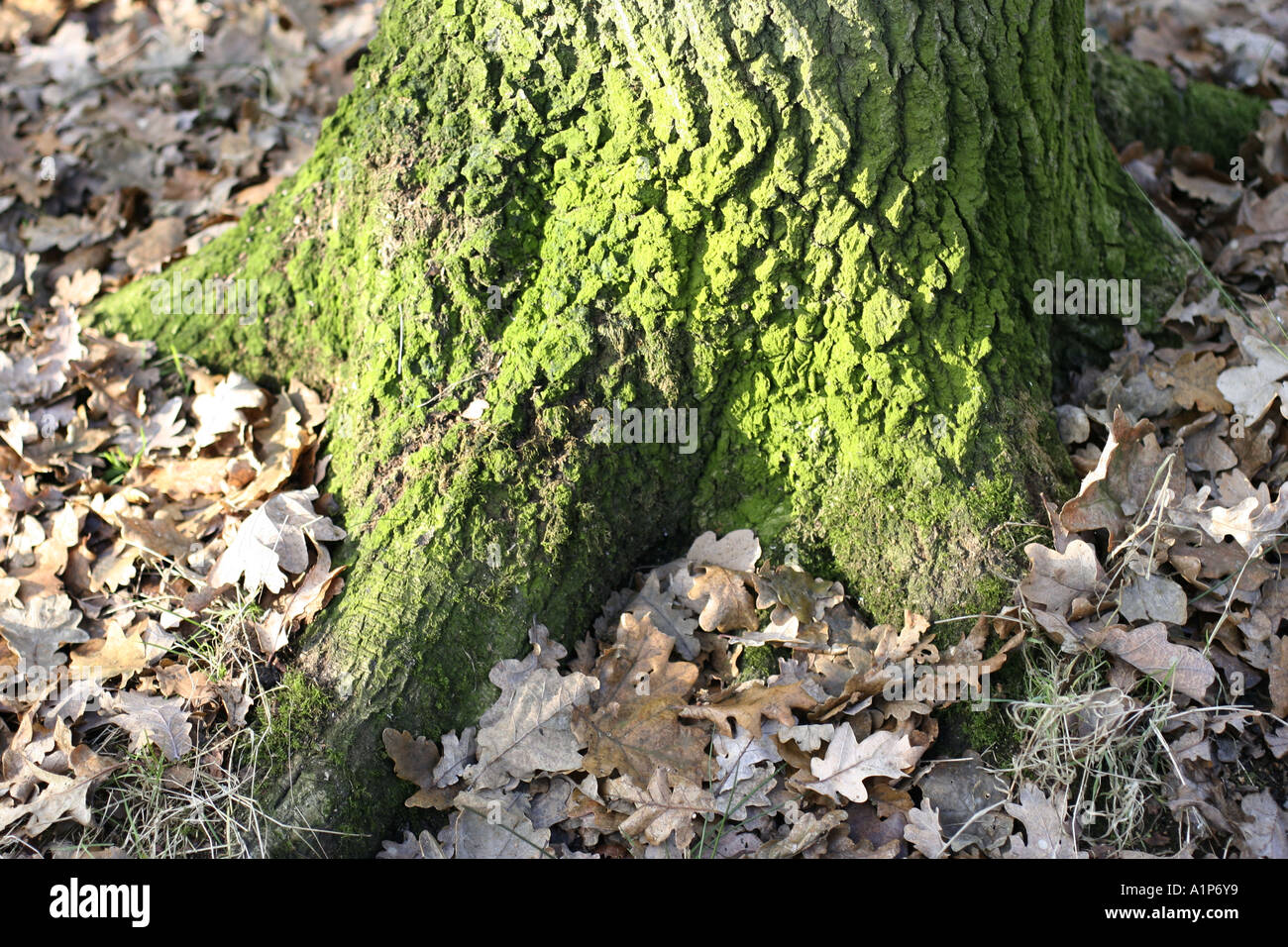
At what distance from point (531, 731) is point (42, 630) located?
1.69 metres

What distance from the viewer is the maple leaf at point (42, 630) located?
9.77ft

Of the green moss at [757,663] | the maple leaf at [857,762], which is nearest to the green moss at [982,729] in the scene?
the maple leaf at [857,762]

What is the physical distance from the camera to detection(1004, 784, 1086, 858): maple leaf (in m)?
2.46

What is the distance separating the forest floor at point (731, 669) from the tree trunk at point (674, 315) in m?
0.15

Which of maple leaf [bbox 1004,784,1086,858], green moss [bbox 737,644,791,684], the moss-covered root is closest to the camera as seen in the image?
maple leaf [bbox 1004,784,1086,858]

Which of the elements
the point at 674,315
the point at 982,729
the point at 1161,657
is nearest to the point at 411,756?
the point at 674,315

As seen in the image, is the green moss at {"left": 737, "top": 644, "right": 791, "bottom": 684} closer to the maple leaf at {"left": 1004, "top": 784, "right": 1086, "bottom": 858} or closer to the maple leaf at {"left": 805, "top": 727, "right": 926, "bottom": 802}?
the maple leaf at {"left": 805, "top": 727, "right": 926, "bottom": 802}

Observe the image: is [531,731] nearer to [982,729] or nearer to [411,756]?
[411,756]

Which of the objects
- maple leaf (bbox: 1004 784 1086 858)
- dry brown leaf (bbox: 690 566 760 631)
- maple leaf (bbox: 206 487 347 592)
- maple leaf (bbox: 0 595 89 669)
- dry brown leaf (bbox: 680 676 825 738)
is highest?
maple leaf (bbox: 206 487 347 592)

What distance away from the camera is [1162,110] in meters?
4.22

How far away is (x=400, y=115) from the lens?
3.05m

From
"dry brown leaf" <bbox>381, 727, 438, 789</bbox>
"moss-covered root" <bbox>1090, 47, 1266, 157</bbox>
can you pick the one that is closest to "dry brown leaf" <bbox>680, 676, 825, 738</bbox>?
"dry brown leaf" <bbox>381, 727, 438, 789</bbox>
